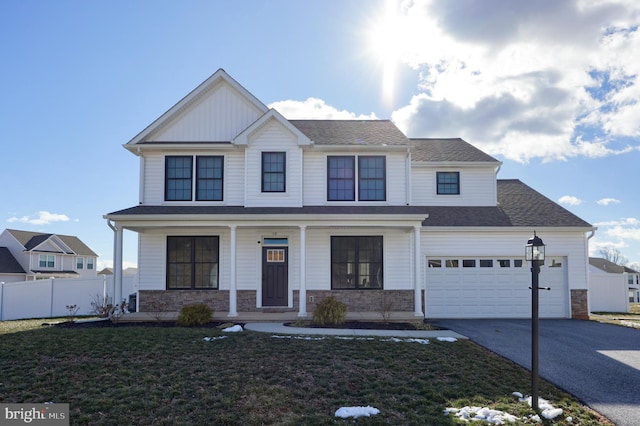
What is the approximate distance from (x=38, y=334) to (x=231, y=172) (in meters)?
7.57

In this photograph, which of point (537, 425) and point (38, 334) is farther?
point (38, 334)

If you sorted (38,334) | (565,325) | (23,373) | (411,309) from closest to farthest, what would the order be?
(23,373)
(38,334)
(565,325)
(411,309)

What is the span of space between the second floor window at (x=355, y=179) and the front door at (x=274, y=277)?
2699mm

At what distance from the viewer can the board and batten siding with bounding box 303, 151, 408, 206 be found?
16.1 metres

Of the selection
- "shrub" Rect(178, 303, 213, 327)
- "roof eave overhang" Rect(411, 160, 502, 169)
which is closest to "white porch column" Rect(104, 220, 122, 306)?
"shrub" Rect(178, 303, 213, 327)

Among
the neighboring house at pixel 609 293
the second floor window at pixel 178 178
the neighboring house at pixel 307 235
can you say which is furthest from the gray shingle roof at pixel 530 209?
the second floor window at pixel 178 178

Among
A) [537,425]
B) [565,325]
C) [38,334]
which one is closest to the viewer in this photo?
[537,425]

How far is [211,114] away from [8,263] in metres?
30.9

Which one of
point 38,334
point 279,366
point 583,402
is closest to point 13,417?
point 279,366

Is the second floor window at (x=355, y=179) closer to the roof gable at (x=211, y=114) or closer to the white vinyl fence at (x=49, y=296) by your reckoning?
the roof gable at (x=211, y=114)

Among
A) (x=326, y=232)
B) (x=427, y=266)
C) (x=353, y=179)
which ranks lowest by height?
(x=427, y=266)

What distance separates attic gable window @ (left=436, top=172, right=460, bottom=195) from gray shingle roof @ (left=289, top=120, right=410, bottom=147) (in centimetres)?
270

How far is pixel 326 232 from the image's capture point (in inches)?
623

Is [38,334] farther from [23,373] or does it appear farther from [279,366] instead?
[279,366]
